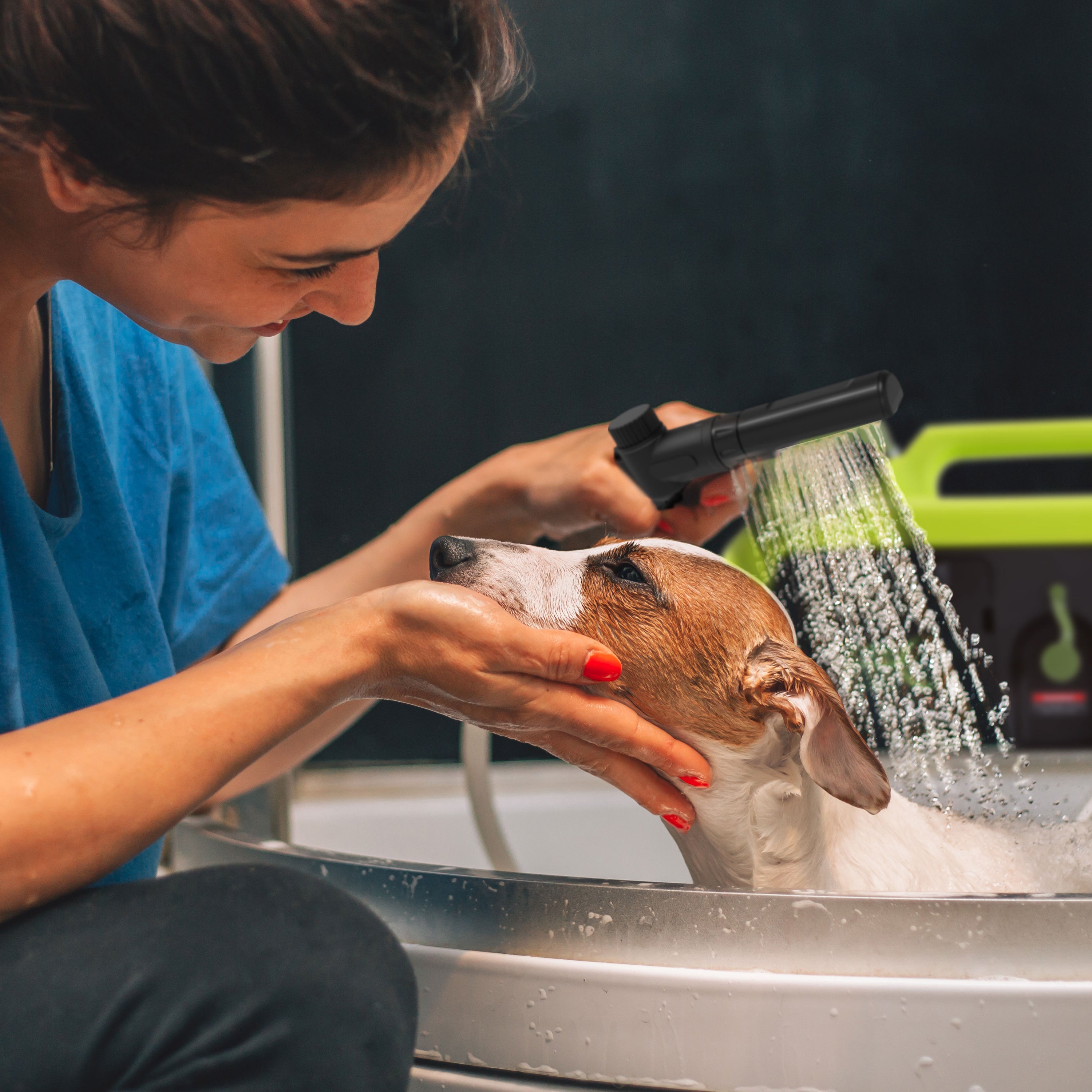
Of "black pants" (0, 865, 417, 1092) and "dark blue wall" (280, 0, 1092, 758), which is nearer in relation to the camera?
"black pants" (0, 865, 417, 1092)

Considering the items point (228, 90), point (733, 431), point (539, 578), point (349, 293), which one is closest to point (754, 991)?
point (539, 578)

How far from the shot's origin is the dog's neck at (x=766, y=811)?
0.98 metres

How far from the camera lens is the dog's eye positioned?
1056 millimetres

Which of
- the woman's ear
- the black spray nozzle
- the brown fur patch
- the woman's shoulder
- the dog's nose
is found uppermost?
the woman's ear

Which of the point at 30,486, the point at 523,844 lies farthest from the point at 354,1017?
the point at 523,844

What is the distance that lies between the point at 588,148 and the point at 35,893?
126cm

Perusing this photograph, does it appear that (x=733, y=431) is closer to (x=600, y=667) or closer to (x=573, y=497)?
(x=573, y=497)

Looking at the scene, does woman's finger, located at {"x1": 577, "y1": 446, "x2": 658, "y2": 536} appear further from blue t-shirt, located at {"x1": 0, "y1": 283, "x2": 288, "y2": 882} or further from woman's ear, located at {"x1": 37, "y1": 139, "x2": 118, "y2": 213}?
woman's ear, located at {"x1": 37, "y1": 139, "x2": 118, "y2": 213}

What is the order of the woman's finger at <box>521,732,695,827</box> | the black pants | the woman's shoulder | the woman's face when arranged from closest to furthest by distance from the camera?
the black pants, the woman's face, the woman's finger at <box>521,732,695,827</box>, the woman's shoulder

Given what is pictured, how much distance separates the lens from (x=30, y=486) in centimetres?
95

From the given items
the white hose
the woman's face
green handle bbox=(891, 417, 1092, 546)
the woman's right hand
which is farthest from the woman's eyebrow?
green handle bbox=(891, 417, 1092, 546)

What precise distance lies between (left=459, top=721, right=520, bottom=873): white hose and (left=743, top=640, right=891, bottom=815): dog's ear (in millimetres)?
617

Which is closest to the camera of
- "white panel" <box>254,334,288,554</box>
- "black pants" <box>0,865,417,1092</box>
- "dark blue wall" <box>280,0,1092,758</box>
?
"black pants" <box>0,865,417,1092</box>

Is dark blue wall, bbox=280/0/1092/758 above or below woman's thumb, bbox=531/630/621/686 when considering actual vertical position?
above
